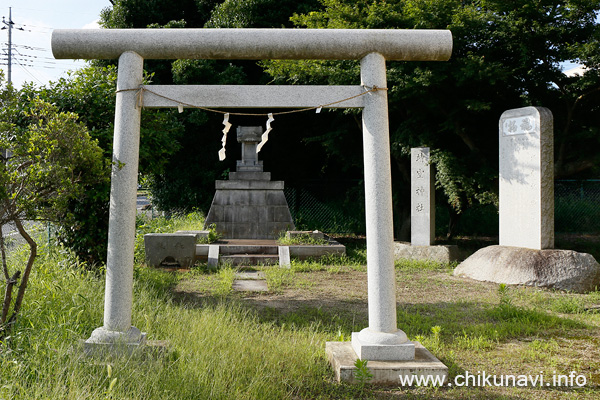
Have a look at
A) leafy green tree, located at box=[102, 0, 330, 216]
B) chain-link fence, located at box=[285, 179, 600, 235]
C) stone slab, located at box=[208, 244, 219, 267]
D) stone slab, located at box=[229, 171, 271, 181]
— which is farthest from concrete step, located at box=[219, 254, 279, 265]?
leafy green tree, located at box=[102, 0, 330, 216]

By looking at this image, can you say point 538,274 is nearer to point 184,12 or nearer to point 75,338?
point 75,338

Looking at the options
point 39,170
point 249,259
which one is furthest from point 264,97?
point 249,259

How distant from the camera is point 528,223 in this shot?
8.13 meters

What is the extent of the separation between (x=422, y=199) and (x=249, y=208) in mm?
4665

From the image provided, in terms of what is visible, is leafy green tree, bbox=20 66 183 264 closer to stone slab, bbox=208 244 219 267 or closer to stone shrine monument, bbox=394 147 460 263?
stone slab, bbox=208 244 219 267

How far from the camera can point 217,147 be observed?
652 inches

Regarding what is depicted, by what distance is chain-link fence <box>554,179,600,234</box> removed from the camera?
15.8 m

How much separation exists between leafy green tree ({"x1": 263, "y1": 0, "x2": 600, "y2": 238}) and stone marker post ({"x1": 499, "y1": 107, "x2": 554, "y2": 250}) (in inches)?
45.9

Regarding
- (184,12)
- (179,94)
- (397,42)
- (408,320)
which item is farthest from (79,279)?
(184,12)

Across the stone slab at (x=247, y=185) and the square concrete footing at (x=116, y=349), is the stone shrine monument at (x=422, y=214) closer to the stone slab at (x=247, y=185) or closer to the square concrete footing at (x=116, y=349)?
the stone slab at (x=247, y=185)

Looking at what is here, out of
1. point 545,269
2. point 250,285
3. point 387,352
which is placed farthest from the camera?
point 250,285

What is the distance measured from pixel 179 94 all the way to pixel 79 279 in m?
2.78

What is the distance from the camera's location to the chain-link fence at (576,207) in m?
15.8

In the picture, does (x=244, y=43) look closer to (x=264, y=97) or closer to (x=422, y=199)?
(x=264, y=97)
